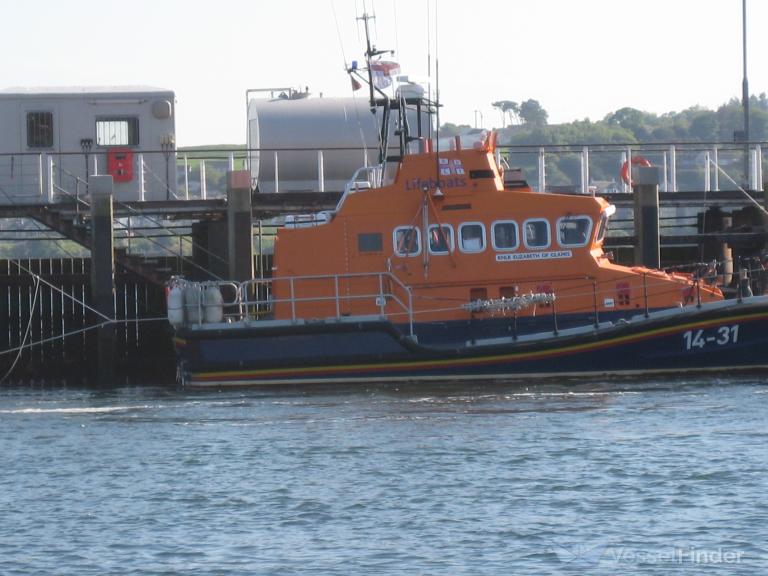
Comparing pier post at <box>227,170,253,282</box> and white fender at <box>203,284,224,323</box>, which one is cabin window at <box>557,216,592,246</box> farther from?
pier post at <box>227,170,253,282</box>

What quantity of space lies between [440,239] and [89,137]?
850cm

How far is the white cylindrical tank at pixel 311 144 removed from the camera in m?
25.6

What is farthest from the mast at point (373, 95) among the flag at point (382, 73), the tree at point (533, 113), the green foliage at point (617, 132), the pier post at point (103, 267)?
the tree at point (533, 113)

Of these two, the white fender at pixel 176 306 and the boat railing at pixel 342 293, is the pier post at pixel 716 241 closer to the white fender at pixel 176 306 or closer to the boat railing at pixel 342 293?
the boat railing at pixel 342 293

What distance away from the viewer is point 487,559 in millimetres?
11594

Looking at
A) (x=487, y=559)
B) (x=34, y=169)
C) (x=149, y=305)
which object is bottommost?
(x=487, y=559)

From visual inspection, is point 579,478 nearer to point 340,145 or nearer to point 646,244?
point 646,244

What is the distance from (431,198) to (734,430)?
5.33 meters

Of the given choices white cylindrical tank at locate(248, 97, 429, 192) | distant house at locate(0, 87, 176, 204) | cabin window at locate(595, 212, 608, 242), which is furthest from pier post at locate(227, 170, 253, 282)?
cabin window at locate(595, 212, 608, 242)

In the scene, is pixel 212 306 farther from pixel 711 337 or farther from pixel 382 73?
pixel 711 337

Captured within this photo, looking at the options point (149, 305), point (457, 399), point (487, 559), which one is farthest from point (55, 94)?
point (487, 559)

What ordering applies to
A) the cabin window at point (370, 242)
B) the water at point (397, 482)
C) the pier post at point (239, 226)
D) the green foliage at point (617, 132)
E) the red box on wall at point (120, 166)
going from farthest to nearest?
the green foliage at point (617, 132) < the red box on wall at point (120, 166) < the pier post at point (239, 226) < the cabin window at point (370, 242) < the water at point (397, 482)

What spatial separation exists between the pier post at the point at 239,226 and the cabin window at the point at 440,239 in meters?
4.02

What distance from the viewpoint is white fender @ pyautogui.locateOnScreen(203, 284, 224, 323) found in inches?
782
